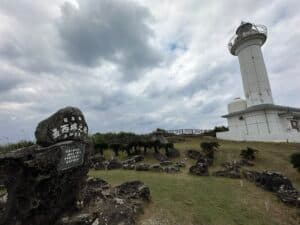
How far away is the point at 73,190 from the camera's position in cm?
591

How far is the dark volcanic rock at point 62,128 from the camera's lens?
5383mm

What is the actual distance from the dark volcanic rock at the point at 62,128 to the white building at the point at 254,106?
2254cm

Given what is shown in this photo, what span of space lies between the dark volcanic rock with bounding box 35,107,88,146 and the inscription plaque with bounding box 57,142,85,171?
0.78ft

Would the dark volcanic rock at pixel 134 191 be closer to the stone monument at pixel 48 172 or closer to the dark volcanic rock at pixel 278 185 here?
the stone monument at pixel 48 172

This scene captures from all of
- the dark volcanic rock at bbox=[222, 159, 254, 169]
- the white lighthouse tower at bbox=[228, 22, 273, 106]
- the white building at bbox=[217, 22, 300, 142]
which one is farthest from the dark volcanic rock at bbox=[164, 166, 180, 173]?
the white lighthouse tower at bbox=[228, 22, 273, 106]

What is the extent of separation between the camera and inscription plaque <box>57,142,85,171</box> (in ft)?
17.7

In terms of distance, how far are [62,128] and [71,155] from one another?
0.79m

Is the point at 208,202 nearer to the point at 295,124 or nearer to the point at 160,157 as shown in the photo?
the point at 160,157

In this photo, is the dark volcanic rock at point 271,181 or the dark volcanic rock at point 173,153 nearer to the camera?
the dark volcanic rock at point 271,181

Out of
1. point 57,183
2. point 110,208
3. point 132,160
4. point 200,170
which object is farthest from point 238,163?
point 57,183

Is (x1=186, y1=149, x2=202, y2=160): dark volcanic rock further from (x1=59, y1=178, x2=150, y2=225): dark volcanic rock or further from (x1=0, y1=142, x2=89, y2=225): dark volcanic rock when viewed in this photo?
(x1=0, y1=142, x2=89, y2=225): dark volcanic rock

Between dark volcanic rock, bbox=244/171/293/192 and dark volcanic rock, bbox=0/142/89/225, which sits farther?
dark volcanic rock, bbox=244/171/293/192

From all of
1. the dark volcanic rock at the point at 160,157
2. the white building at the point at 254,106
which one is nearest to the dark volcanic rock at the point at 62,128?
the dark volcanic rock at the point at 160,157

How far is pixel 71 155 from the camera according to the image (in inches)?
223
